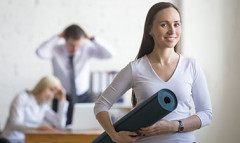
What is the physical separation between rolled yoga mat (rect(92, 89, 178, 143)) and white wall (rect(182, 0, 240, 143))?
395mm

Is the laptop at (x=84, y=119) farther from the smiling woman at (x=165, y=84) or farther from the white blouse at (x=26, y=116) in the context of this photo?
the smiling woman at (x=165, y=84)

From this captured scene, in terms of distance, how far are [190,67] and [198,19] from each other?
0.42 m

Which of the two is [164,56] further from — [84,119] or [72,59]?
[72,59]

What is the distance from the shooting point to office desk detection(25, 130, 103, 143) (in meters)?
2.38

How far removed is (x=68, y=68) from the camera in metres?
3.57

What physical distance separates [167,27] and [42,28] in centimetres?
324

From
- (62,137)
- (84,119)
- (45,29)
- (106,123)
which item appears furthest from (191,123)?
(45,29)

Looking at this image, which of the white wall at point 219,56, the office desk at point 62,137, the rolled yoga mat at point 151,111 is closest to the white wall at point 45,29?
the office desk at point 62,137

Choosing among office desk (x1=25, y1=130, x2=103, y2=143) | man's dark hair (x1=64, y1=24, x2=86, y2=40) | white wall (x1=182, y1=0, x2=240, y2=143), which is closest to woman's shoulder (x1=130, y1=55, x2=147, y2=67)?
white wall (x1=182, y1=0, x2=240, y2=143)

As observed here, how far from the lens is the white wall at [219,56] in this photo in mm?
1246

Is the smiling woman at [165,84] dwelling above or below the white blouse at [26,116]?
above

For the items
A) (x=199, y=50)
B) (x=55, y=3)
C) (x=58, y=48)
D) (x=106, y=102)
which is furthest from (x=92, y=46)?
(x=106, y=102)

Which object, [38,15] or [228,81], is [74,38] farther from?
[228,81]

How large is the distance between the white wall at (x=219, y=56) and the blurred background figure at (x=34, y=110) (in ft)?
6.43
